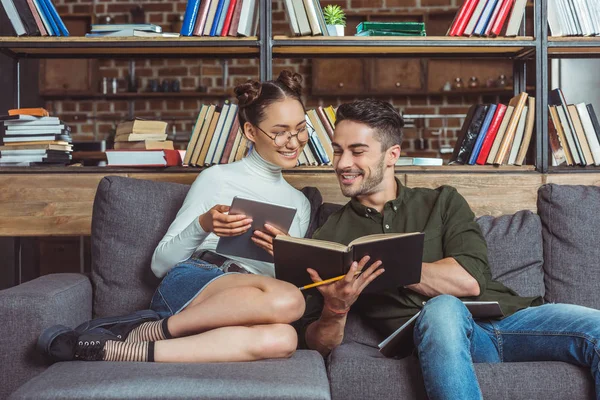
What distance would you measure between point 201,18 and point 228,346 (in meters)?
1.42

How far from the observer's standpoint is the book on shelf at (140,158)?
2.70 m

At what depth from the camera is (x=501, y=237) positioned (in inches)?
85.7

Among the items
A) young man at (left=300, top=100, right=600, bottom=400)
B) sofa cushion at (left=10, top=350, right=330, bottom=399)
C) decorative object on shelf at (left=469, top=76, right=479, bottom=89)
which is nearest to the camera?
sofa cushion at (left=10, top=350, right=330, bottom=399)

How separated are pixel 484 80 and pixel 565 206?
3.19 m

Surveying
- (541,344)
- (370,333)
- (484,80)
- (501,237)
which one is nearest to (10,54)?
(370,333)

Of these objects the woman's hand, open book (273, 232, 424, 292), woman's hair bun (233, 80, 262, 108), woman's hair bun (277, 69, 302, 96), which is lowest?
open book (273, 232, 424, 292)

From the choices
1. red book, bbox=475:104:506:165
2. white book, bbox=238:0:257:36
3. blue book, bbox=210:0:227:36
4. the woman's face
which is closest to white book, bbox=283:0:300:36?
white book, bbox=238:0:257:36

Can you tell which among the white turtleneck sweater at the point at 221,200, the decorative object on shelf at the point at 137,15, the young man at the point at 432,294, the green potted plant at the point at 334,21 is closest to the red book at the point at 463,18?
the green potted plant at the point at 334,21

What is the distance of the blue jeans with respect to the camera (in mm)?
1527

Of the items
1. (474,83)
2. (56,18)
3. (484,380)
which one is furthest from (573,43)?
(474,83)

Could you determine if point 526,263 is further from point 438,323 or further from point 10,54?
point 10,54

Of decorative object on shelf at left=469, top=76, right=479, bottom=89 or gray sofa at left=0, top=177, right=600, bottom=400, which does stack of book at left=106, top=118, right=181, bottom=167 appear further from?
decorative object on shelf at left=469, top=76, right=479, bottom=89

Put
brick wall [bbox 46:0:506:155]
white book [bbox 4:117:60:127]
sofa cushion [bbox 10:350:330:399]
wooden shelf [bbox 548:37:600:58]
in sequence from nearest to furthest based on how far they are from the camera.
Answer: sofa cushion [bbox 10:350:330:399], wooden shelf [bbox 548:37:600:58], white book [bbox 4:117:60:127], brick wall [bbox 46:0:506:155]

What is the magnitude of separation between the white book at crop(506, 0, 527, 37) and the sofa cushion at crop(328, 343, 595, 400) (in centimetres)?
143
